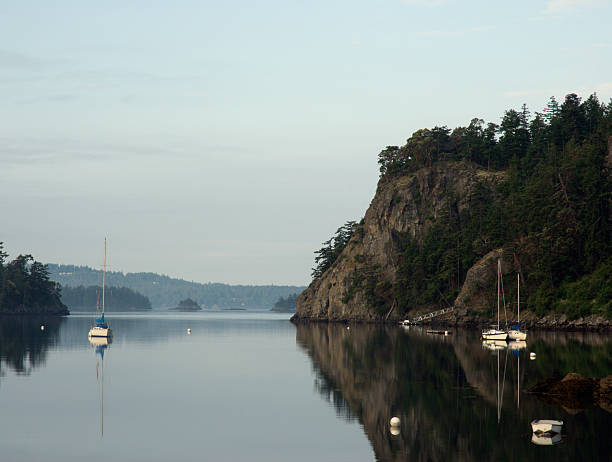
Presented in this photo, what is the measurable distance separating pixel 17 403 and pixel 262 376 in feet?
74.7

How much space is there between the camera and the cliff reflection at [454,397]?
31.1 metres

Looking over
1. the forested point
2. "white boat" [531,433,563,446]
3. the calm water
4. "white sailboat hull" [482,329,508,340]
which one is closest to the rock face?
the forested point

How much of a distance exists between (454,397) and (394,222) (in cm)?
14034

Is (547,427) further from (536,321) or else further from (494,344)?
(536,321)

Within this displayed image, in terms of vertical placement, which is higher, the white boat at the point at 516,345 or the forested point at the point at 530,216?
the forested point at the point at 530,216

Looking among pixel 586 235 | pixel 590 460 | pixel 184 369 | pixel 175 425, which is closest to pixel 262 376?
pixel 184 369

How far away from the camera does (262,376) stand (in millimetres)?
62438

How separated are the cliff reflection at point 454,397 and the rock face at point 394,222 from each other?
89794 millimetres

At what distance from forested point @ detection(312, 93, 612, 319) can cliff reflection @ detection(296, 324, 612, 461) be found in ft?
120

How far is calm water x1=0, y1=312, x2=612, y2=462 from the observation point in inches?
1235

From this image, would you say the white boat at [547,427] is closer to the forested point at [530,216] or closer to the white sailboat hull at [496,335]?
the white sailboat hull at [496,335]

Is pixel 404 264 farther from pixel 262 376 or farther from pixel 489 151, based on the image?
pixel 262 376

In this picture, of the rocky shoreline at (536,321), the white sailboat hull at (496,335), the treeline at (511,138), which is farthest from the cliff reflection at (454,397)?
the treeline at (511,138)

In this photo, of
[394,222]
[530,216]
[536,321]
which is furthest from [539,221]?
[394,222]
